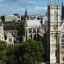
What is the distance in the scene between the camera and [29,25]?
72.1 m

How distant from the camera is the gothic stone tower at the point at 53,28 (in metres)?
46.1

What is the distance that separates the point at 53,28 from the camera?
153 feet

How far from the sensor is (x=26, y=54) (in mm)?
42438

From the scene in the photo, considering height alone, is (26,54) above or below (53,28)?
below

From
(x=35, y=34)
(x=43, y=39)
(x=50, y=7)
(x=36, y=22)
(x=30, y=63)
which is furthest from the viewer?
(x=36, y=22)

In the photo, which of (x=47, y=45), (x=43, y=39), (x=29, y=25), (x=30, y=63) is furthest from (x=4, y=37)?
(x=30, y=63)

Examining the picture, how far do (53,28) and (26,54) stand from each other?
674 cm

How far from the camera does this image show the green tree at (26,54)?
42031 mm

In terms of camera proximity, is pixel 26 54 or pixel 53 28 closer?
pixel 26 54

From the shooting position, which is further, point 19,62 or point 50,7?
point 50,7

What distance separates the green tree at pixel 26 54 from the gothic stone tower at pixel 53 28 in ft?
8.68

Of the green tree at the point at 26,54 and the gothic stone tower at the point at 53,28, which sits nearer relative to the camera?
the green tree at the point at 26,54

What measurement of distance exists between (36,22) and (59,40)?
2748 cm

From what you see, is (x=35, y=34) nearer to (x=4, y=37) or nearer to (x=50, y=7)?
(x=4, y=37)
